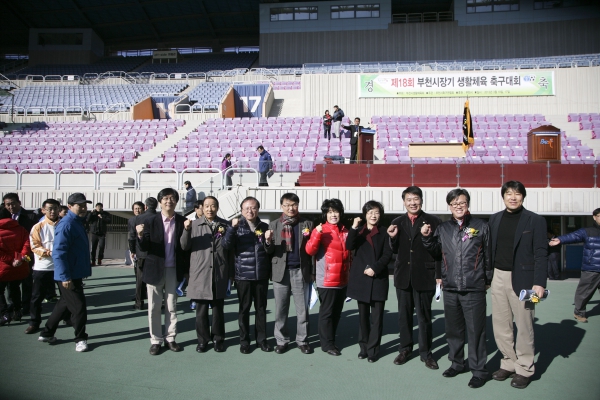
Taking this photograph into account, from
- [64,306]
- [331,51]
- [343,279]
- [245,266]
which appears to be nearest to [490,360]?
[343,279]

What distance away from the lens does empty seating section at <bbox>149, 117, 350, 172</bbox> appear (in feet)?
54.4

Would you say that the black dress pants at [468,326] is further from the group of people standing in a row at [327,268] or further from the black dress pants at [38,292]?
the black dress pants at [38,292]

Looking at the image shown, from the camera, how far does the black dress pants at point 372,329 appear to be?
4.80 meters

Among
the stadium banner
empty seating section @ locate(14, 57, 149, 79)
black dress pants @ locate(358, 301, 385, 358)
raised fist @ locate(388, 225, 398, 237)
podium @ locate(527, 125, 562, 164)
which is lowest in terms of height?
black dress pants @ locate(358, 301, 385, 358)

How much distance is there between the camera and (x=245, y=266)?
521 centimetres

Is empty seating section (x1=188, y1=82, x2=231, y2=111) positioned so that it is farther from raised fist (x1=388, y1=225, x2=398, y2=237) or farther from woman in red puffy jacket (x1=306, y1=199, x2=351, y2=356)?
raised fist (x1=388, y1=225, x2=398, y2=237)

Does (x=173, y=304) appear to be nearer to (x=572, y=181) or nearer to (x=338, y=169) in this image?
(x=338, y=169)

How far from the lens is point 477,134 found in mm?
18234

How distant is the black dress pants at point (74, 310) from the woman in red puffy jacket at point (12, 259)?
115 cm

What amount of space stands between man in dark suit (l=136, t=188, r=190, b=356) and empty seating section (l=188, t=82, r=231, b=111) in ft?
68.5

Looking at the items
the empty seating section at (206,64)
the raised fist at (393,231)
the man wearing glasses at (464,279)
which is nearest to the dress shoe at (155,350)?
the raised fist at (393,231)

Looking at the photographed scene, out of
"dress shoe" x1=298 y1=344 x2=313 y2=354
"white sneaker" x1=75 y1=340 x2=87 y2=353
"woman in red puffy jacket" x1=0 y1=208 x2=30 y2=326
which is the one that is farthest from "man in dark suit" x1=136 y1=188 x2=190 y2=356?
"woman in red puffy jacket" x1=0 y1=208 x2=30 y2=326

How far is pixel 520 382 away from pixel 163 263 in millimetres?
3605

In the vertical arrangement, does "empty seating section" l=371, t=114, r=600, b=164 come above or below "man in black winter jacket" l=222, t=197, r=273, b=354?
above
